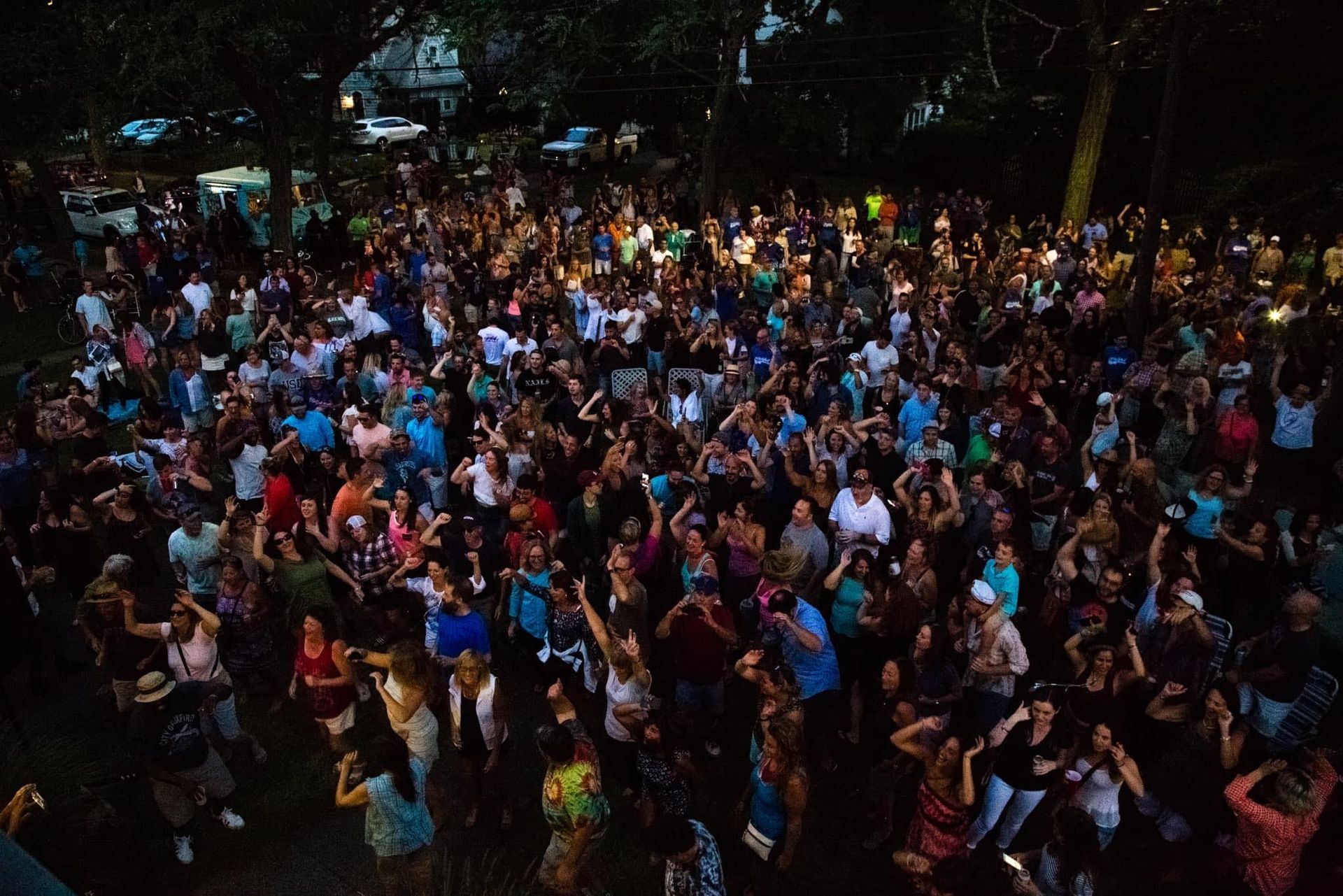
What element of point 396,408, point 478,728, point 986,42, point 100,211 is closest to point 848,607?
point 478,728

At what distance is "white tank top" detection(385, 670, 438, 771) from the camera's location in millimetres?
5098

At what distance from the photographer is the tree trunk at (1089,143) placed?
1969 centimetres

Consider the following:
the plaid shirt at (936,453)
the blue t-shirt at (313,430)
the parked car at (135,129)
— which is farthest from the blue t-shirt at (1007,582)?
the parked car at (135,129)

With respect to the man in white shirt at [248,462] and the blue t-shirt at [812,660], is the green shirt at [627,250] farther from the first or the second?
the blue t-shirt at [812,660]

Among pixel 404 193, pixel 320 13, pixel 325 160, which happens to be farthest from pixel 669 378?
pixel 325 160

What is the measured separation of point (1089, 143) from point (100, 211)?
23562mm

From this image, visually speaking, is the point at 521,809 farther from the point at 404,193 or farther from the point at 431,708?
the point at 404,193

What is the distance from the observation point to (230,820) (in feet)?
18.4

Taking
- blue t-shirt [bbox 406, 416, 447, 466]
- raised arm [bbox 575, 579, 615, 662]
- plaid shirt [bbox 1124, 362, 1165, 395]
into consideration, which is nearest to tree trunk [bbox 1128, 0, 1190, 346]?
plaid shirt [bbox 1124, 362, 1165, 395]

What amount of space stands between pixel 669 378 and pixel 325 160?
19496mm

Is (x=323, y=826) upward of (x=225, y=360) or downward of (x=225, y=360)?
downward

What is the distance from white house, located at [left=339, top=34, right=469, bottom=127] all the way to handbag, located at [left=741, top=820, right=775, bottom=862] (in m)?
40.6

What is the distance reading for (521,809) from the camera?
18.9 feet

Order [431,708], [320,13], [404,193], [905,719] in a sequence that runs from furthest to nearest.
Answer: [404,193]
[320,13]
[431,708]
[905,719]
